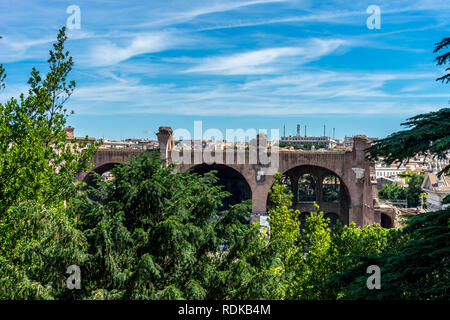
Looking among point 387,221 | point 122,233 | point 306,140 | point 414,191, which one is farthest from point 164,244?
point 306,140

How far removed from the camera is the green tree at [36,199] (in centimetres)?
862

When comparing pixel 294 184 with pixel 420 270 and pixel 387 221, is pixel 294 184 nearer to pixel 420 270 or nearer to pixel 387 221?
pixel 387 221

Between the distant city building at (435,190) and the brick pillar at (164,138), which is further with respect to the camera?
the distant city building at (435,190)

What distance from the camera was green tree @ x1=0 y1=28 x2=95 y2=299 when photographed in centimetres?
862

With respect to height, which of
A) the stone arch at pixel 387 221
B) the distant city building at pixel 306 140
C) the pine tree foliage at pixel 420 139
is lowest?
the stone arch at pixel 387 221

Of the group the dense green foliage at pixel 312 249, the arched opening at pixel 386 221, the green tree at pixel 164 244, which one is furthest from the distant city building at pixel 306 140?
the green tree at pixel 164 244

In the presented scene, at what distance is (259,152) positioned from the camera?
3127 cm

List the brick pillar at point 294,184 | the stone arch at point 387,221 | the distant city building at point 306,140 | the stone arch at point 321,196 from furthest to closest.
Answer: the distant city building at point 306,140
the brick pillar at point 294,184
the stone arch at point 321,196
the stone arch at point 387,221

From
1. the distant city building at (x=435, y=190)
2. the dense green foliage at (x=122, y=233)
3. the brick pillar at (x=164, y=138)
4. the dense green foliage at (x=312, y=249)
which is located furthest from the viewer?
the distant city building at (x=435, y=190)

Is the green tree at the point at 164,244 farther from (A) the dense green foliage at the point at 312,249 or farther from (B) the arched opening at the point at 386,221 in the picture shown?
(B) the arched opening at the point at 386,221

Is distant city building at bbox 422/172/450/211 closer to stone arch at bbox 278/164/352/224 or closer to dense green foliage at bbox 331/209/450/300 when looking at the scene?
stone arch at bbox 278/164/352/224
